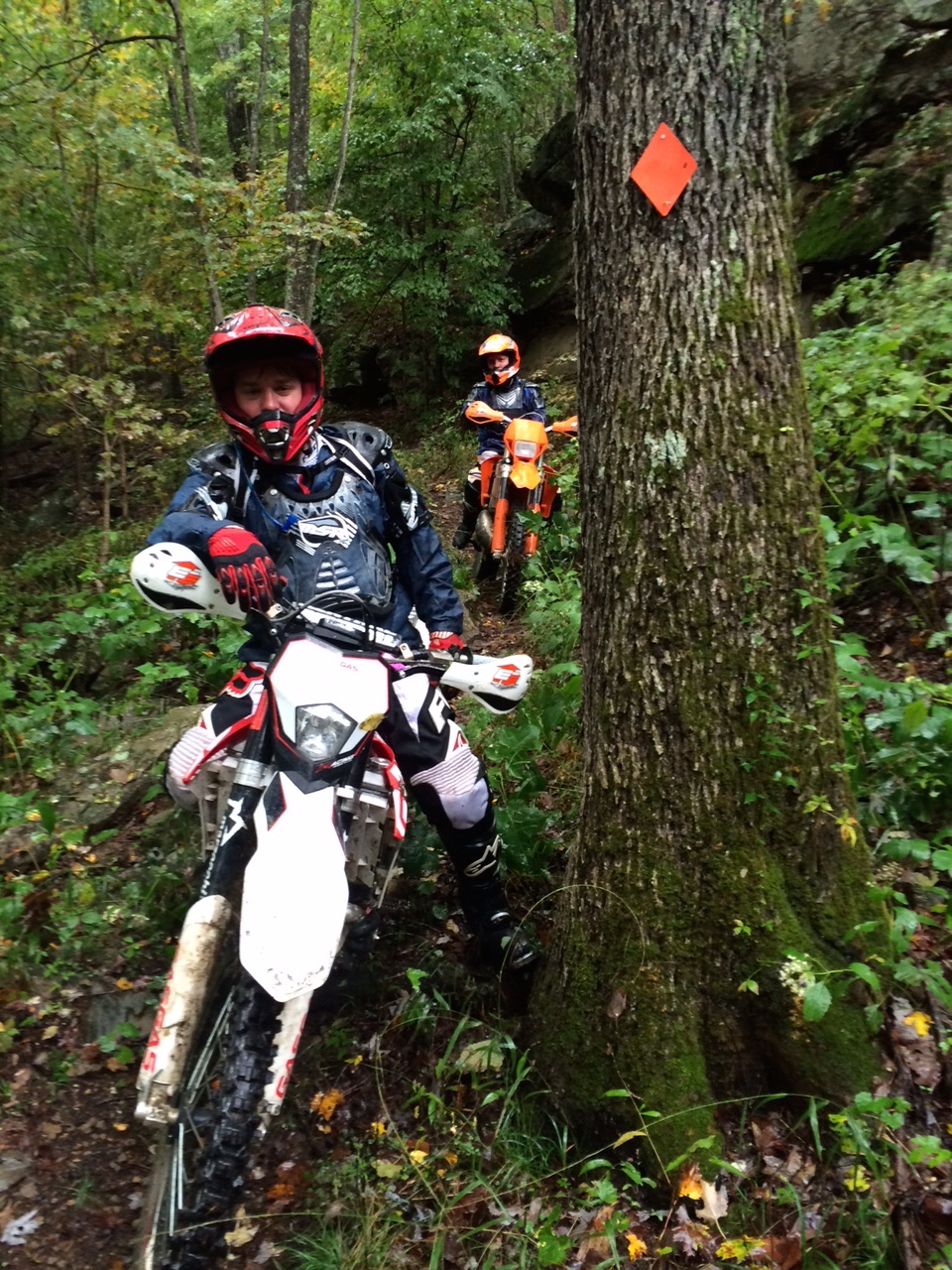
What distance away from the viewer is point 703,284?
7.54ft

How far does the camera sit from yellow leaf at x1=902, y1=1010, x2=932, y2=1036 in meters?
2.34

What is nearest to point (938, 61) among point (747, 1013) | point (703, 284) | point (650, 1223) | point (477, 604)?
point (477, 604)

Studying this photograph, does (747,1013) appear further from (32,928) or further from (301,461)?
(32,928)

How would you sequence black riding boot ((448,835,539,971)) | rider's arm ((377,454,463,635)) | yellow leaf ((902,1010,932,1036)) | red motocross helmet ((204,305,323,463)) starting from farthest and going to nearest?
rider's arm ((377,454,463,635)) < black riding boot ((448,835,539,971)) < red motocross helmet ((204,305,323,463)) < yellow leaf ((902,1010,932,1036))

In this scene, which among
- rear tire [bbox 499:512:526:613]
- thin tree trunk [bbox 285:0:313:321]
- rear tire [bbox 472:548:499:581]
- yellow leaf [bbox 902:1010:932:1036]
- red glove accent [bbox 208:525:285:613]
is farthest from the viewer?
thin tree trunk [bbox 285:0:313:321]

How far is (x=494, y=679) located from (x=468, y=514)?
5.59 meters

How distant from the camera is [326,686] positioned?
8.46ft

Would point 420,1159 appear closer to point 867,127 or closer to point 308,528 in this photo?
point 308,528

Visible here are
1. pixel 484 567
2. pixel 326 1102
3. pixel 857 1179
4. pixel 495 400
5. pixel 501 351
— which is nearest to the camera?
pixel 857 1179

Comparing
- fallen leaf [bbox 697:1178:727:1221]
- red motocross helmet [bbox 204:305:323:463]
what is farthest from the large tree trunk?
red motocross helmet [bbox 204:305:323:463]

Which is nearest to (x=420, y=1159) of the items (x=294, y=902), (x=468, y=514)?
(x=294, y=902)

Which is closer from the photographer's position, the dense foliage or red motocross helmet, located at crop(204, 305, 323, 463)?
red motocross helmet, located at crop(204, 305, 323, 463)

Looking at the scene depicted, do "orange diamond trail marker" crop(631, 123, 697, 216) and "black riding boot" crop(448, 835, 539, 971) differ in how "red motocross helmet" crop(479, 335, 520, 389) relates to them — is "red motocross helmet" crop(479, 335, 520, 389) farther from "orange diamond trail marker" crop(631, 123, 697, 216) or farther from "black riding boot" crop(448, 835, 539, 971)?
"orange diamond trail marker" crop(631, 123, 697, 216)

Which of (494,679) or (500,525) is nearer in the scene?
(494,679)
